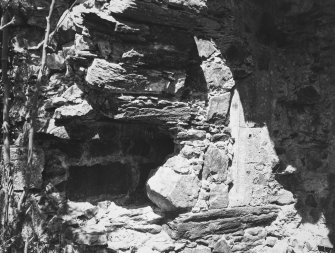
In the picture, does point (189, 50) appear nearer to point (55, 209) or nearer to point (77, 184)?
point (77, 184)

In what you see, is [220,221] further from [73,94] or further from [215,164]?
[73,94]

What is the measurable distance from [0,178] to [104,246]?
107 centimetres

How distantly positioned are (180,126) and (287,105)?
1367mm

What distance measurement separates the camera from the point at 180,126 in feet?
11.8

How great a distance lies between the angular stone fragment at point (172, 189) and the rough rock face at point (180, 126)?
0.04ft

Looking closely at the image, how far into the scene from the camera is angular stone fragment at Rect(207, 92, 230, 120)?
148 inches

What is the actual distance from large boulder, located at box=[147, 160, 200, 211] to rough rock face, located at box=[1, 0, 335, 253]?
1 cm

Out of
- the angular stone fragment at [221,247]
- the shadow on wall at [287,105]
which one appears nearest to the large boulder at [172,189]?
the angular stone fragment at [221,247]

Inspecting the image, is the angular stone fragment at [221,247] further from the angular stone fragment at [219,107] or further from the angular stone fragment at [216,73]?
the angular stone fragment at [216,73]

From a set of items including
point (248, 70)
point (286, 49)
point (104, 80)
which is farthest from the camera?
point (286, 49)

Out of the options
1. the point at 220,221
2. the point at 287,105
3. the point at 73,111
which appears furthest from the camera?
the point at 287,105

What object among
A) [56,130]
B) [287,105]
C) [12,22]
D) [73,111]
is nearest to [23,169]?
[56,130]

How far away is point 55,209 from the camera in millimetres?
3441

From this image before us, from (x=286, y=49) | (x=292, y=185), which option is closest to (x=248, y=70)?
(x=286, y=49)
